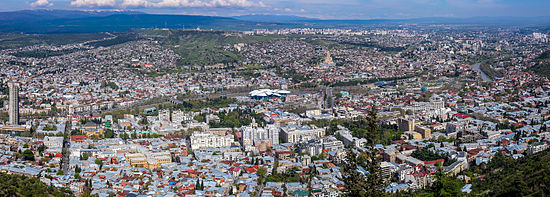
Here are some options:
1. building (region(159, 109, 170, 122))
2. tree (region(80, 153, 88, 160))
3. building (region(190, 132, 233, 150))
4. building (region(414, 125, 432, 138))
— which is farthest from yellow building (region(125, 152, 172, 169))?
building (region(414, 125, 432, 138))

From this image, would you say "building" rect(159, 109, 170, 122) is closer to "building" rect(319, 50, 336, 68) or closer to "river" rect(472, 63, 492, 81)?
"building" rect(319, 50, 336, 68)

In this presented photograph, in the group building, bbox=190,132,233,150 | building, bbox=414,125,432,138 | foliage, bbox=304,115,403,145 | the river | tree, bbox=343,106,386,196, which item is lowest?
building, bbox=190,132,233,150

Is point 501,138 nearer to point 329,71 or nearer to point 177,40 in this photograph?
point 329,71

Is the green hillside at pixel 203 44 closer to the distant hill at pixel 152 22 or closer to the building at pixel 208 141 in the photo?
the building at pixel 208 141

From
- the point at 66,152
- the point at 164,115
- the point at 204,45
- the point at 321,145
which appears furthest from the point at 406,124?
the point at 204,45

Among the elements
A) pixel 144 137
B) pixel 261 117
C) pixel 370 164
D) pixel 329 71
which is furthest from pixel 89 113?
pixel 370 164

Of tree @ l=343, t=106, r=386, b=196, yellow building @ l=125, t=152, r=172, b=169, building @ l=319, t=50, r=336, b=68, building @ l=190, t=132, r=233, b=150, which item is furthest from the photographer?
building @ l=319, t=50, r=336, b=68
